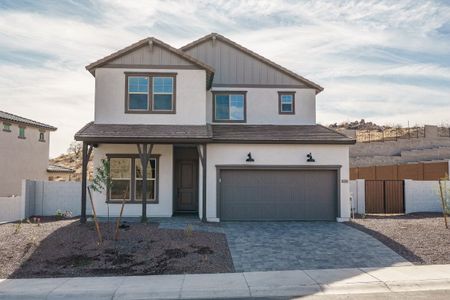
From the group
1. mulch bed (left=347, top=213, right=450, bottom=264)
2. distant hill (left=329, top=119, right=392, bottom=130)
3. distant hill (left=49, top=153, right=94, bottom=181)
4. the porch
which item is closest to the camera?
mulch bed (left=347, top=213, right=450, bottom=264)

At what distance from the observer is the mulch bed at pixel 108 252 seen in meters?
10.1

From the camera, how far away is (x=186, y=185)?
18906 mm

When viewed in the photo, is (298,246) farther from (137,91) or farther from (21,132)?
(21,132)

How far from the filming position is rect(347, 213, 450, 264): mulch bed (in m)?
11.1

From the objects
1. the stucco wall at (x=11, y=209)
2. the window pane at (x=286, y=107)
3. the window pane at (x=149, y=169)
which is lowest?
the stucco wall at (x=11, y=209)

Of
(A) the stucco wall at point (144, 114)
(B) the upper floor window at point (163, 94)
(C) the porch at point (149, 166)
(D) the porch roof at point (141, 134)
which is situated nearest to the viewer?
(D) the porch roof at point (141, 134)

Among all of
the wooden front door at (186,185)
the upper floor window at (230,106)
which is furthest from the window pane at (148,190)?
the upper floor window at (230,106)

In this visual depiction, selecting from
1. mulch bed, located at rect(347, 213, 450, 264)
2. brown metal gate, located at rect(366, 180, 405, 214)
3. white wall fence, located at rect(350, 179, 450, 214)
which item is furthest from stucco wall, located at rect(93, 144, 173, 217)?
brown metal gate, located at rect(366, 180, 405, 214)

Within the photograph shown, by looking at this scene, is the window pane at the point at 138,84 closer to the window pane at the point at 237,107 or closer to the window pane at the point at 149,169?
the window pane at the point at 149,169

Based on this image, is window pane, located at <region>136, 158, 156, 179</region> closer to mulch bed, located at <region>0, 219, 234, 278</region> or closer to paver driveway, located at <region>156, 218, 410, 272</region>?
paver driveway, located at <region>156, 218, 410, 272</region>

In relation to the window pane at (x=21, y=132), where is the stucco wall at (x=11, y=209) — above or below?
below

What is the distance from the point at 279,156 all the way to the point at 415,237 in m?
5.96

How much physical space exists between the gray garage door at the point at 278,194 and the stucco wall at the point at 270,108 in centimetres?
342

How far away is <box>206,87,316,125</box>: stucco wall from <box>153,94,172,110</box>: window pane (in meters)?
2.79
